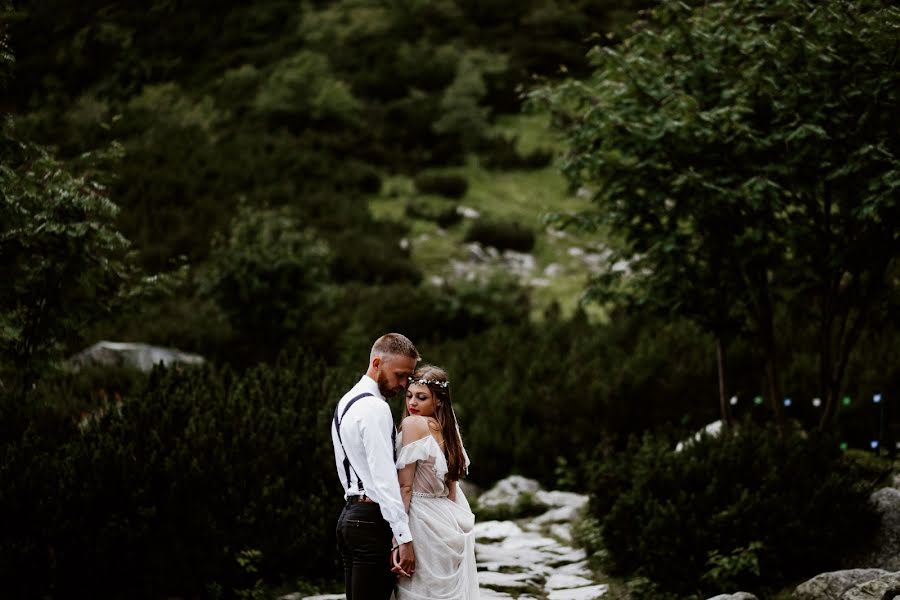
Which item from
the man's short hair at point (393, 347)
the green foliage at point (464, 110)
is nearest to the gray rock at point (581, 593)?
the man's short hair at point (393, 347)

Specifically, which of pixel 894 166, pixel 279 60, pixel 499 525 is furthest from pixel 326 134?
pixel 894 166

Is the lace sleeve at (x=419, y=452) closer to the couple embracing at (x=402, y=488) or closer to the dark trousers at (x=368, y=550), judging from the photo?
the couple embracing at (x=402, y=488)

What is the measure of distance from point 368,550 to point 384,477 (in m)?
0.34

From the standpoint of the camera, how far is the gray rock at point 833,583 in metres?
4.64

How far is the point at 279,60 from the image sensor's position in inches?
910

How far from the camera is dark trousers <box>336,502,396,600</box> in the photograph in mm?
3406

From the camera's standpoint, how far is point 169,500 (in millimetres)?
5227

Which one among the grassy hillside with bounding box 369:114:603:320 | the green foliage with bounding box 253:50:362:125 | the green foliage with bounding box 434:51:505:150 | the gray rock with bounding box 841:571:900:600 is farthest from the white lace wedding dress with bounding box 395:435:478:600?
the green foliage with bounding box 253:50:362:125

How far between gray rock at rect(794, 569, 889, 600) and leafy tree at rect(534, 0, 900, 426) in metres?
2.12

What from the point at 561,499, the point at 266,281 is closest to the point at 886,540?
the point at 561,499

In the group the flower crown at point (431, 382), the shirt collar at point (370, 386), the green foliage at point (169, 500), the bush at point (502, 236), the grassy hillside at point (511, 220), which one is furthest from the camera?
the bush at point (502, 236)

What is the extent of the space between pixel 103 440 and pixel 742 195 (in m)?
4.60

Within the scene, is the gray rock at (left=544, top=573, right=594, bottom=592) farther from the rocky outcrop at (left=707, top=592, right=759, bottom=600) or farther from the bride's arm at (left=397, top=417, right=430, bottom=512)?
the bride's arm at (left=397, top=417, right=430, bottom=512)

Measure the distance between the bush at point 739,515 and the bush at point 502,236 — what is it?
35.8ft
